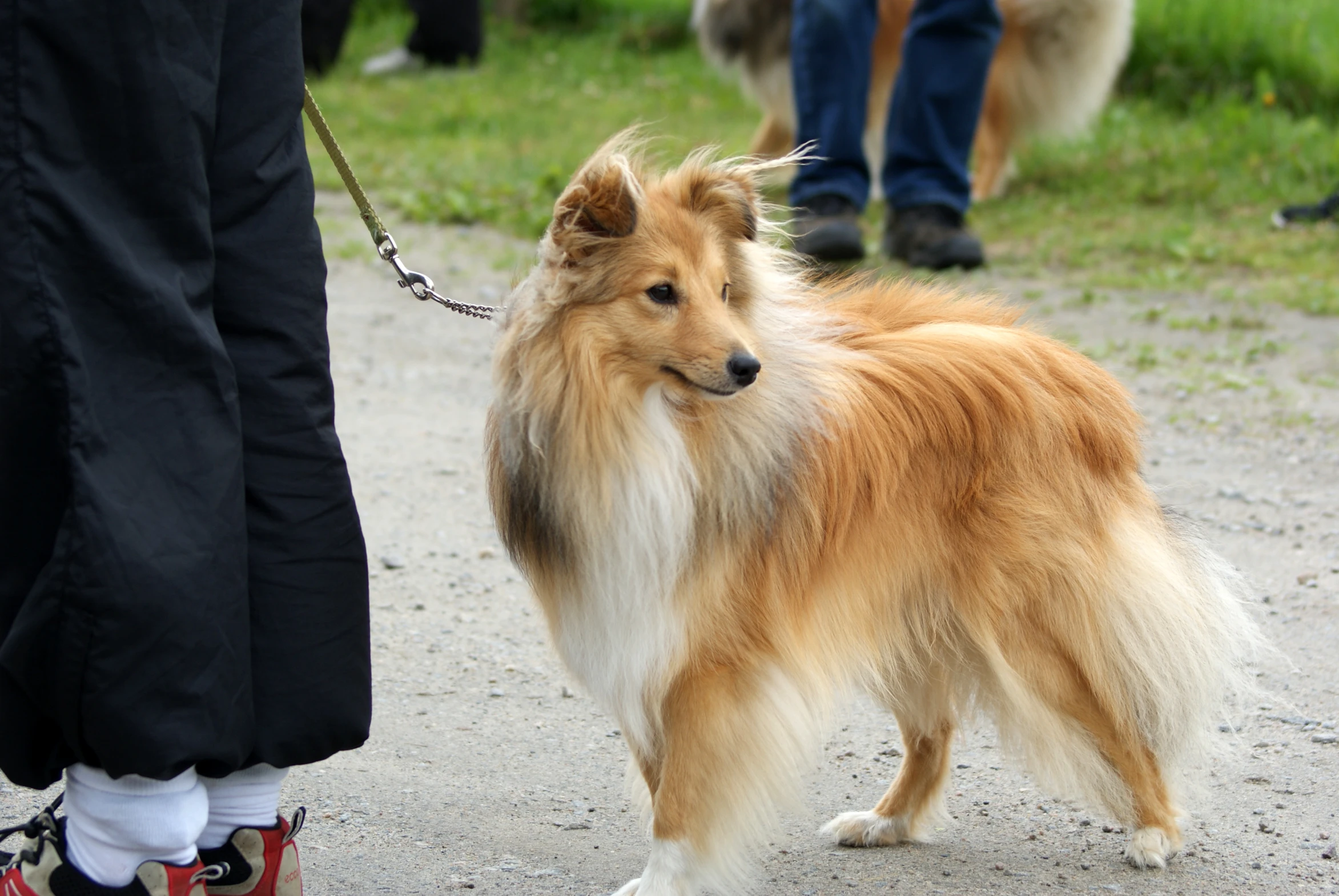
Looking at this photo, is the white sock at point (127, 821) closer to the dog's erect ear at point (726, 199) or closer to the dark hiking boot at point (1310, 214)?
the dog's erect ear at point (726, 199)

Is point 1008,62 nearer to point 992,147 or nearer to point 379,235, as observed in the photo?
point 992,147

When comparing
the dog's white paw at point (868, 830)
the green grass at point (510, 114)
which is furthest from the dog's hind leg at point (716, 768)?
the green grass at point (510, 114)

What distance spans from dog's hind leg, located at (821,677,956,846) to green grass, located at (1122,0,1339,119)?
7295mm

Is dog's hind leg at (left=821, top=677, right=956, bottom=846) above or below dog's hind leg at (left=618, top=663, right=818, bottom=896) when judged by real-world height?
below

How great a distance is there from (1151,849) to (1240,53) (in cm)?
816

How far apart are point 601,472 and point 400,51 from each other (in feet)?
35.7

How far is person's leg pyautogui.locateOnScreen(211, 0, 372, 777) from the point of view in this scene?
2.15 meters

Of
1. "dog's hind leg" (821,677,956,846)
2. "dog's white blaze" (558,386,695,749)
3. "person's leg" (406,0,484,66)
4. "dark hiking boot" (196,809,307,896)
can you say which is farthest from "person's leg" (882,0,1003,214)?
"person's leg" (406,0,484,66)

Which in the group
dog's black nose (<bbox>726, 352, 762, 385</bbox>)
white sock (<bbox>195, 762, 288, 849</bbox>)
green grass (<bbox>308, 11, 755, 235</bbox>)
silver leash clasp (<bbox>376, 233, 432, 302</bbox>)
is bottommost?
green grass (<bbox>308, 11, 755, 235</bbox>)

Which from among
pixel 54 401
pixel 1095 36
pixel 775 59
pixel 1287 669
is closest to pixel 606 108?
pixel 775 59

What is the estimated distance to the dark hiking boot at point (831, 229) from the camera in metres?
6.37

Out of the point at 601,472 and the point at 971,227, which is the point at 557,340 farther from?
the point at 971,227

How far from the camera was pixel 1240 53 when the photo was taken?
31.8 ft

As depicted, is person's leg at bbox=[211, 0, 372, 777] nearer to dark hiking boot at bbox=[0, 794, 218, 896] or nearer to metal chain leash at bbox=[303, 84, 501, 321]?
dark hiking boot at bbox=[0, 794, 218, 896]
